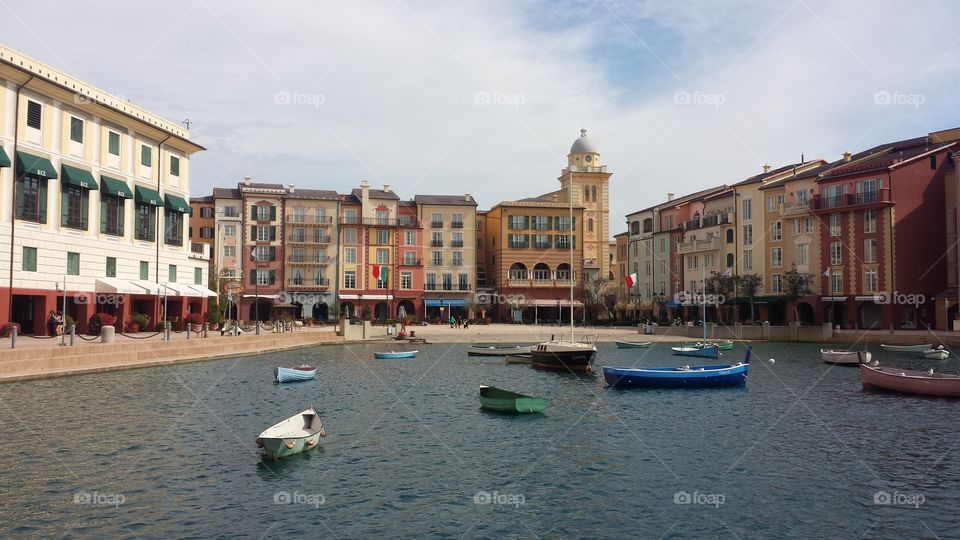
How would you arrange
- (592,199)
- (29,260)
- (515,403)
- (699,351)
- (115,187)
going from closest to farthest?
(515,403) < (29,260) < (115,187) < (699,351) < (592,199)

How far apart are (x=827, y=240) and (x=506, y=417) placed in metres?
58.2

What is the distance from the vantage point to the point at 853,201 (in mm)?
70875

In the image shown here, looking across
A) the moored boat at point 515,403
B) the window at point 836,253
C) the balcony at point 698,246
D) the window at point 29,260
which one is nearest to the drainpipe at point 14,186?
the window at point 29,260

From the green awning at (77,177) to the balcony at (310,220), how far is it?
145 feet

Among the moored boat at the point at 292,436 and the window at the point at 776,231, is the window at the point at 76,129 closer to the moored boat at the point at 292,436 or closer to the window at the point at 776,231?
the moored boat at the point at 292,436

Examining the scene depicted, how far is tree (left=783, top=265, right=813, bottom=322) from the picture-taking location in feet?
236

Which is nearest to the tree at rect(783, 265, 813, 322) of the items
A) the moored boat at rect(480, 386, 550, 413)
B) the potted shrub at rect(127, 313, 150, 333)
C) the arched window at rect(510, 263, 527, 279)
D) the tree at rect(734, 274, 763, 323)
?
the tree at rect(734, 274, 763, 323)

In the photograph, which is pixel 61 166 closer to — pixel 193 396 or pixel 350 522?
pixel 193 396

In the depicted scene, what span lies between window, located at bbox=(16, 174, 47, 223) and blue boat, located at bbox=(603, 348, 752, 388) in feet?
104

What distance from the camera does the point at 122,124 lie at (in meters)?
47.8

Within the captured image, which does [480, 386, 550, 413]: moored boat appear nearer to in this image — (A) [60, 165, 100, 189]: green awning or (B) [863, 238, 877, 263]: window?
(A) [60, 165, 100, 189]: green awning

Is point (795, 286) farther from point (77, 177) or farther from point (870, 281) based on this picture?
point (77, 177)

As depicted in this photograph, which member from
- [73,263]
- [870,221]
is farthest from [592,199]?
[73,263]

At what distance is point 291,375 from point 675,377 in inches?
743
